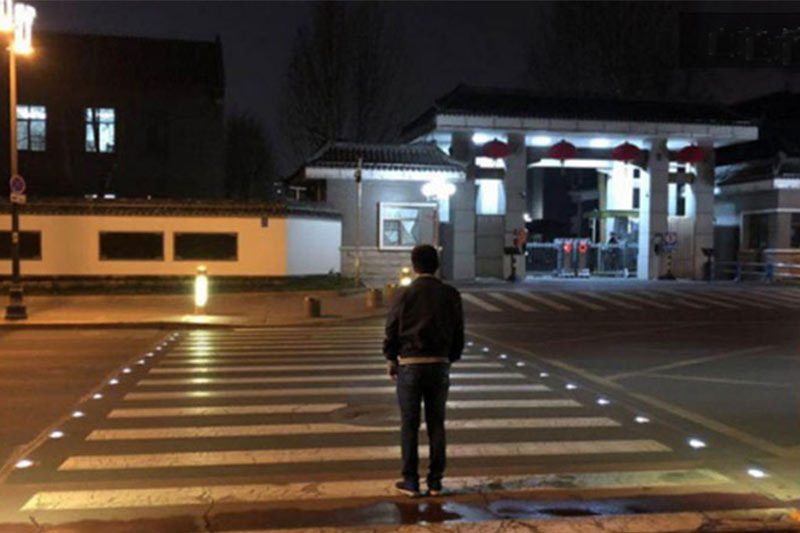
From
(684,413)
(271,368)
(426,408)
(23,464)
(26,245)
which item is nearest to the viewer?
(426,408)

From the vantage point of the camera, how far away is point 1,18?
17.5 meters

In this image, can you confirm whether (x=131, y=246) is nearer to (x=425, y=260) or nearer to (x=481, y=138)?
(x=481, y=138)

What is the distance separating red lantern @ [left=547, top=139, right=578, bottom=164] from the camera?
108ft

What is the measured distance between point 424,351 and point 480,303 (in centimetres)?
1851

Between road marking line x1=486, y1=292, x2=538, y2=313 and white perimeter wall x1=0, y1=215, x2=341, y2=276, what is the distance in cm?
694

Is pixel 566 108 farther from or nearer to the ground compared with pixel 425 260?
farther from the ground

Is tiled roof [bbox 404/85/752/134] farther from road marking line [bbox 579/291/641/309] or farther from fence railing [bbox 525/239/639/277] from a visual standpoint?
road marking line [bbox 579/291/641/309]

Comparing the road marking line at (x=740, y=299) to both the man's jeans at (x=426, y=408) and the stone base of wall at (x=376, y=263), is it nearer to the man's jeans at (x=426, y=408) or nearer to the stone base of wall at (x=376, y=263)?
the stone base of wall at (x=376, y=263)

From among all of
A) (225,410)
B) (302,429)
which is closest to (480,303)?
(225,410)

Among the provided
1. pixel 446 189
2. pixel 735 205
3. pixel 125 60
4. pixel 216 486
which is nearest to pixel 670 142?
pixel 735 205

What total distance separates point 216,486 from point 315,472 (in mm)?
878

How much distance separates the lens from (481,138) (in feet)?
110

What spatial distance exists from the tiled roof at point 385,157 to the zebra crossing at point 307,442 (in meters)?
18.9

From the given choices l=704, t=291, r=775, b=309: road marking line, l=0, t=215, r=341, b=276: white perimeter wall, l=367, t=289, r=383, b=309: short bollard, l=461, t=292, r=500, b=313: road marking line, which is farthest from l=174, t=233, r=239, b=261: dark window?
l=704, t=291, r=775, b=309: road marking line
